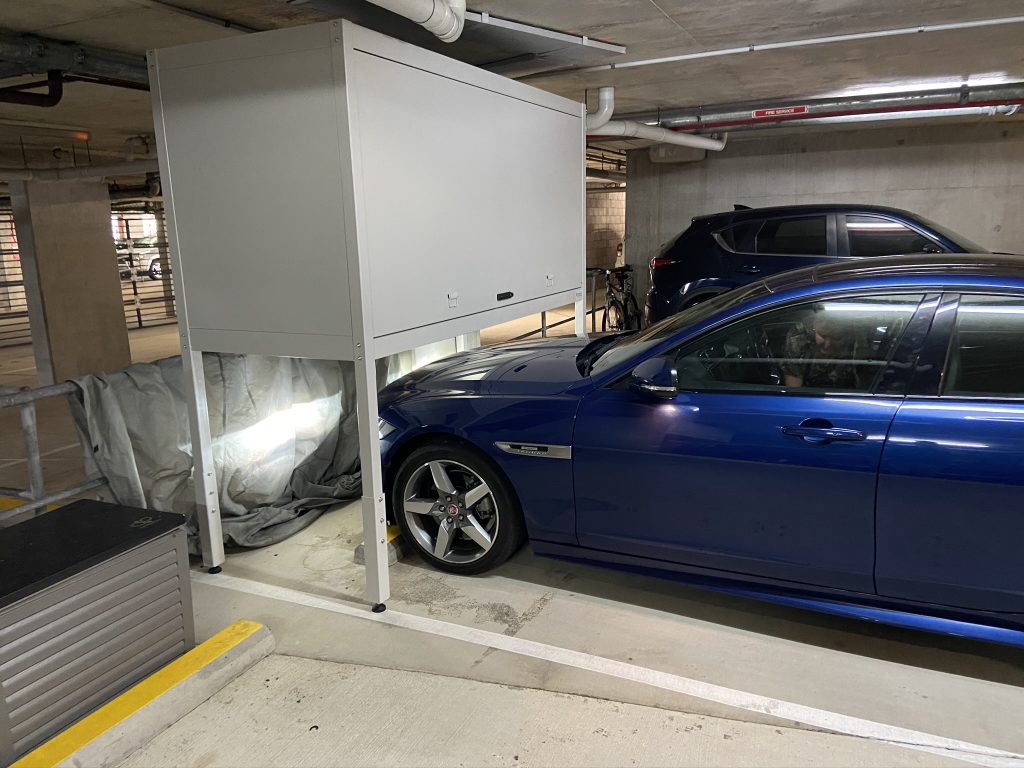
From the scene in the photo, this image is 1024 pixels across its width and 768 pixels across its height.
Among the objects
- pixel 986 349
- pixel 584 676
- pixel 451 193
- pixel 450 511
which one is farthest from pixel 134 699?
pixel 986 349

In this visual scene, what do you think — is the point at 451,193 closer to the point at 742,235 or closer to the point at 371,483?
the point at 371,483

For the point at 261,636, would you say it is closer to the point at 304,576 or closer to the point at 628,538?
the point at 304,576

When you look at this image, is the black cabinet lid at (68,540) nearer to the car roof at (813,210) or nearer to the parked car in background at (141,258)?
the car roof at (813,210)

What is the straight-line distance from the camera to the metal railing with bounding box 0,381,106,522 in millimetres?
3324

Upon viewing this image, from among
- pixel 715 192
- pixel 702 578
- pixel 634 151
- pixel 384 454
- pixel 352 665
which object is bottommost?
pixel 352 665

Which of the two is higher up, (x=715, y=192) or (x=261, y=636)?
(x=715, y=192)

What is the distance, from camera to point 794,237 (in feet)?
23.8

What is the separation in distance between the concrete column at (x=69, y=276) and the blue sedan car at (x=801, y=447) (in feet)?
23.9

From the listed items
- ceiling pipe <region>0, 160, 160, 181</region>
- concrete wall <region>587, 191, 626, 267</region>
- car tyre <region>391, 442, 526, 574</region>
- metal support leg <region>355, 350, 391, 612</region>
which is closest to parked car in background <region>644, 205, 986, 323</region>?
car tyre <region>391, 442, 526, 574</region>

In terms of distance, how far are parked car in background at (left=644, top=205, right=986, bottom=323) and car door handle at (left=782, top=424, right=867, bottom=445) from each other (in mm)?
4950

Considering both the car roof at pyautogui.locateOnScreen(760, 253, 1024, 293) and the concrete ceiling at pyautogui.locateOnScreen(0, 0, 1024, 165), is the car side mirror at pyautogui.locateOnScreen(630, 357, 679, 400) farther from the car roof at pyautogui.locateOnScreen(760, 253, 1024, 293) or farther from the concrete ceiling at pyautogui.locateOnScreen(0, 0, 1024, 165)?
the concrete ceiling at pyautogui.locateOnScreen(0, 0, 1024, 165)

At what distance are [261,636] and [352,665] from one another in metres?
0.41

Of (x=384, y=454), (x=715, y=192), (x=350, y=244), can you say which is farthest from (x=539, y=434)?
(x=715, y=192)

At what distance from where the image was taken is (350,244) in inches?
116
